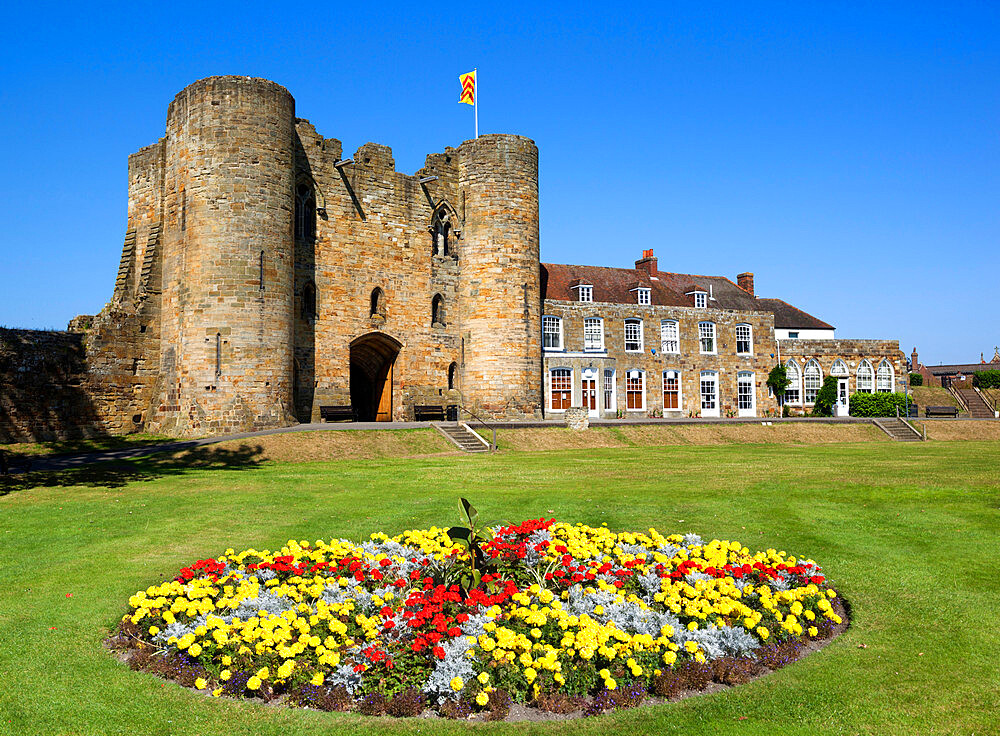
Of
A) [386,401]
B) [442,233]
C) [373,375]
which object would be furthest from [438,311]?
[386,401]

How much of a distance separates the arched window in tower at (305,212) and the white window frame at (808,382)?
3608cm

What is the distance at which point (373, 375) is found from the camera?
117 ft

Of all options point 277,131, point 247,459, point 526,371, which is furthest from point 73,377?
point 526,371

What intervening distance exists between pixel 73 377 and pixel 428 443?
45.2ft

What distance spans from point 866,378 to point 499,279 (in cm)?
3211

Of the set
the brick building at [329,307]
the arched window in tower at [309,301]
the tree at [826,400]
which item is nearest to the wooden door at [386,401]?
the brick building at [329,307]

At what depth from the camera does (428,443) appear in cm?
2598

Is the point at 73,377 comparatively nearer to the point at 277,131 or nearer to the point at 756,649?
the point at 277,131

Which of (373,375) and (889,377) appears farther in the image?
(889,377)

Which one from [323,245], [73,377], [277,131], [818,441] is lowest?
[818,441]

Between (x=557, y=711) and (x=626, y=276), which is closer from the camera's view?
(x=557, y=711)

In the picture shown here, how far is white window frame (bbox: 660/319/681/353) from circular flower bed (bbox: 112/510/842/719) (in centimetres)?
3820

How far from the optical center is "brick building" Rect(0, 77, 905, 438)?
27062 mm

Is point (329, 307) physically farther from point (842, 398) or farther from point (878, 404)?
point (842, 398)
